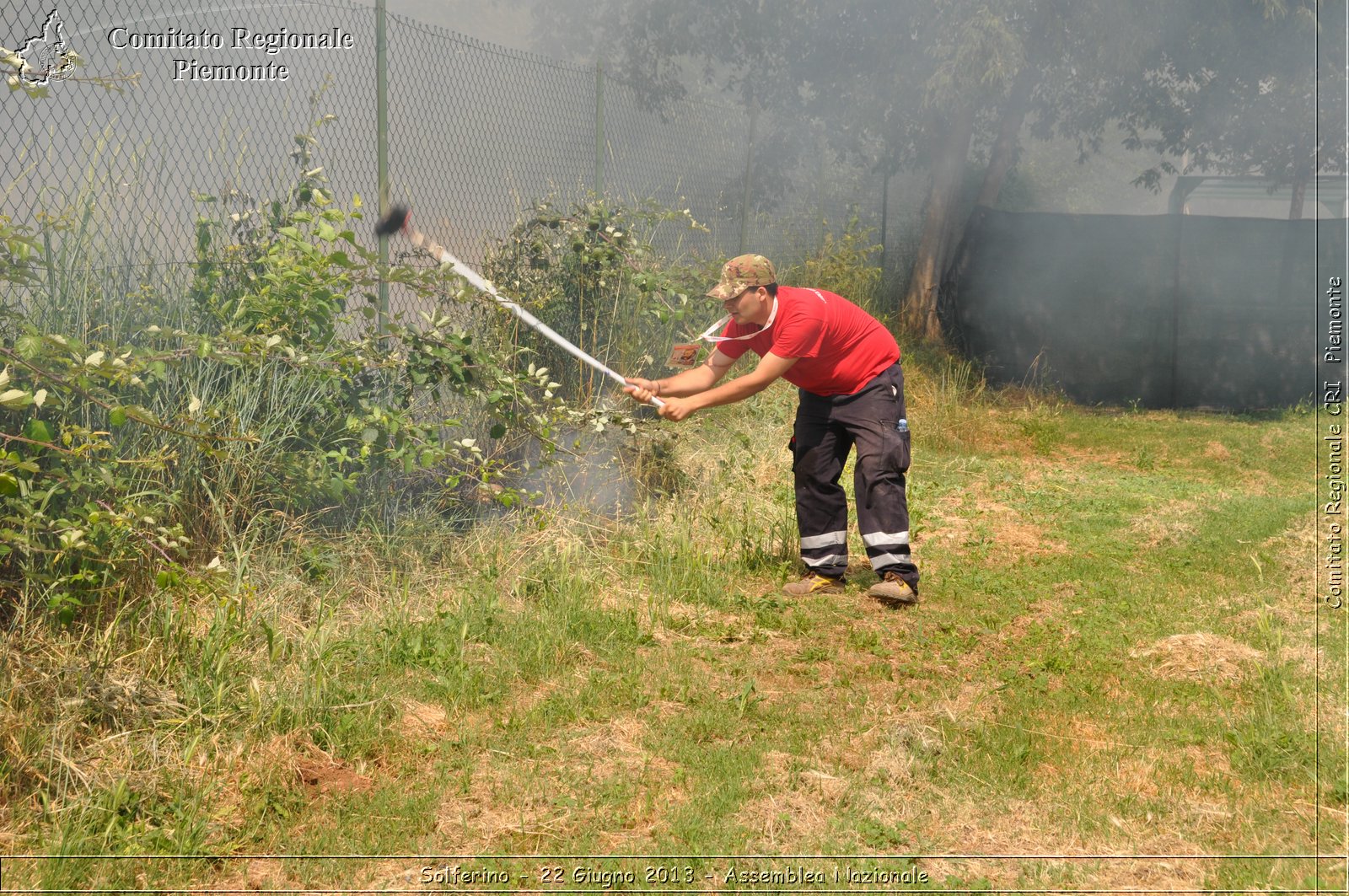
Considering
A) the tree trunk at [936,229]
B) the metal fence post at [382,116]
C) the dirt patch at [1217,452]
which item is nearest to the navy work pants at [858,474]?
the metal fence post at [382,116]

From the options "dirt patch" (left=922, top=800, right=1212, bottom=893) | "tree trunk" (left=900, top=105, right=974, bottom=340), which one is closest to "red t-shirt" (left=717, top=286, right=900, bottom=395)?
"dirt patch" (left=922, top=800, right=1212, bottom=893)

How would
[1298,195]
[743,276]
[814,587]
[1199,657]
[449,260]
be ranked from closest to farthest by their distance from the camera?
[1199,657]
[449,260]
[743,276]
[814,587]
[1298,195]

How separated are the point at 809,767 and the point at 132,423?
2.76 m

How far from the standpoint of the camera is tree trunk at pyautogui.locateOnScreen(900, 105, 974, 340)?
42.6 feet

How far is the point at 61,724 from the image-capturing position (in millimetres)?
3262

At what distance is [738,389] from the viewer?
5.22 m

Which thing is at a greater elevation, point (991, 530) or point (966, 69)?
point (966, 69)

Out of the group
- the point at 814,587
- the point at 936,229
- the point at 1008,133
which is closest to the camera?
the point at 814,587

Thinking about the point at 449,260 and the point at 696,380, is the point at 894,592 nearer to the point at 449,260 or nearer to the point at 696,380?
the point at 696,380

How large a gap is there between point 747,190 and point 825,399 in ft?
21.8

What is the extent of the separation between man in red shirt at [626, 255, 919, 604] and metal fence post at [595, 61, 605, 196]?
136 inches

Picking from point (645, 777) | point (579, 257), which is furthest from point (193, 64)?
point (645, 777)

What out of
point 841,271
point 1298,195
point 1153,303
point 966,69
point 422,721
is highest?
point 966,69

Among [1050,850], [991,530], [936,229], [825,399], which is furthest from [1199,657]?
[936,229]
